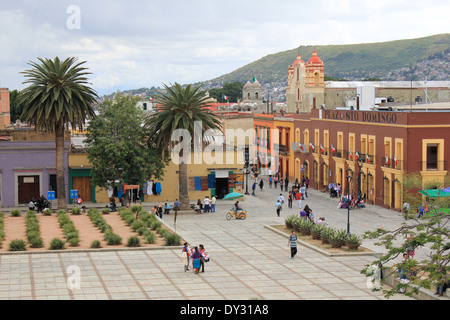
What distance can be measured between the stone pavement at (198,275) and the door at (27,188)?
19047 millimetres

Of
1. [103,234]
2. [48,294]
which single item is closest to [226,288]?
[48,294]

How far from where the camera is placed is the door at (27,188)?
5312 cm

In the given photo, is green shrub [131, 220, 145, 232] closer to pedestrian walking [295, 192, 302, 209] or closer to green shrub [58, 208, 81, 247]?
green shrub [58, 208, 81, 247]

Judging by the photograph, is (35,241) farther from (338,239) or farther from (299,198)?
(299,198)

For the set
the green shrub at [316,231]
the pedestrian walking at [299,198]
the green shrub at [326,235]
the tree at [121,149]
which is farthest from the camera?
the pedestrian walking at [299,198]

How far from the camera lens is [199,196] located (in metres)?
56.8

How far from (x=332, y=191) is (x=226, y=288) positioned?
35.4 metres

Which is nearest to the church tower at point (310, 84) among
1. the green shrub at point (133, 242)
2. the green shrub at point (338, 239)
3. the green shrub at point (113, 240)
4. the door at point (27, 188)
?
the door at point (27, 188)

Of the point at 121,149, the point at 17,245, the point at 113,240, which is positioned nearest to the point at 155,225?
the point at 113,240

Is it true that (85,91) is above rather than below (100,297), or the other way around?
above

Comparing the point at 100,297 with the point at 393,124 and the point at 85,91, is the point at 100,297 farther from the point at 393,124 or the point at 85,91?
the point at 393,124

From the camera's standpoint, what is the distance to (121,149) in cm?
5175

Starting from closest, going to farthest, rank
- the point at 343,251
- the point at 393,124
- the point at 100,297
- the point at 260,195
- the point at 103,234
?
the point at 100,297 → the point at 343,251 → the point at 103,234 → the point at 393,124 → the point at 260,195

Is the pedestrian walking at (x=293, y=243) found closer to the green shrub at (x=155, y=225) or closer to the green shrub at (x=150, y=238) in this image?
the green shrub at (x=150, y=238)
